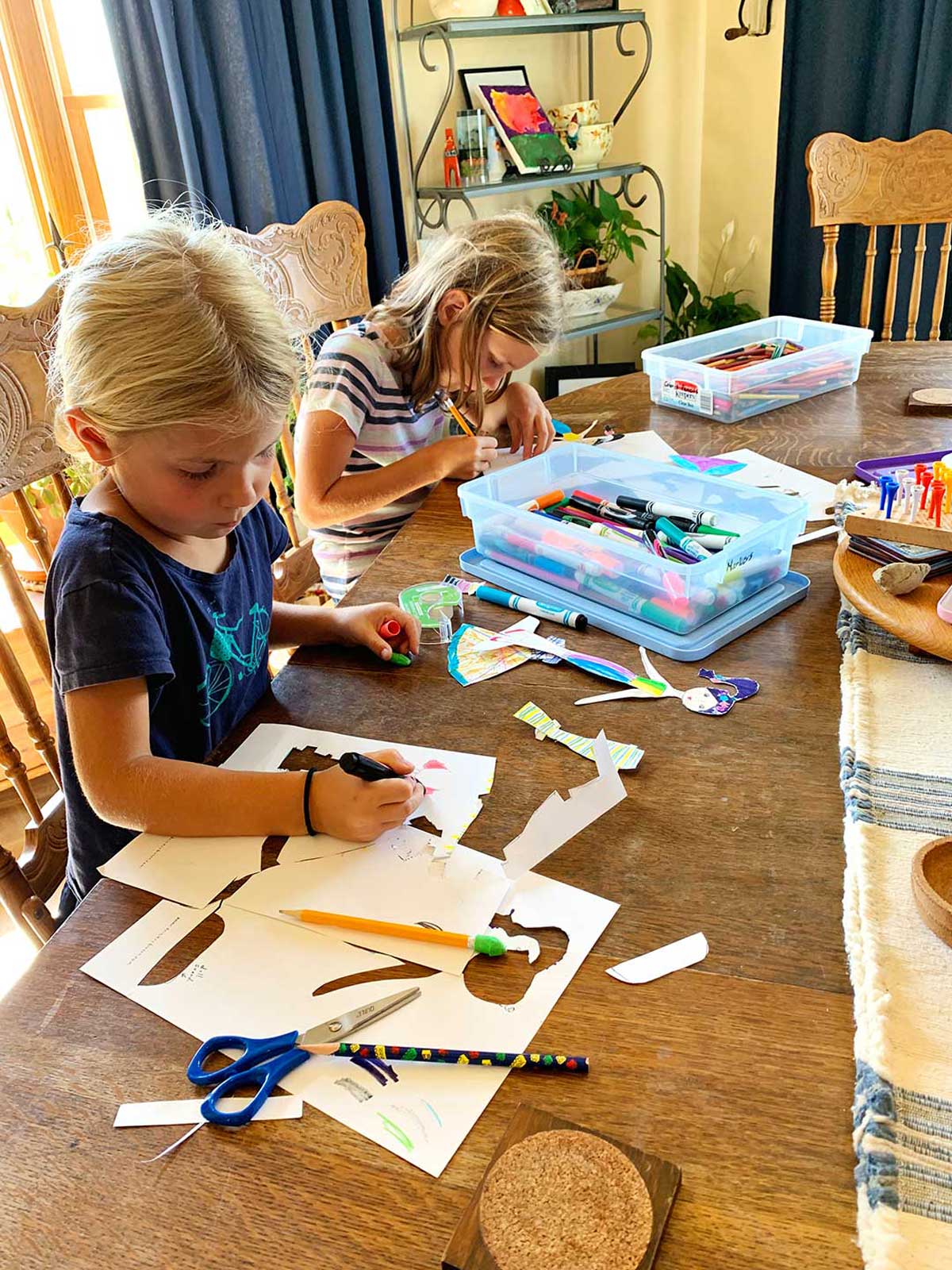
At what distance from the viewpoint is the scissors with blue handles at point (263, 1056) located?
1.72 ft

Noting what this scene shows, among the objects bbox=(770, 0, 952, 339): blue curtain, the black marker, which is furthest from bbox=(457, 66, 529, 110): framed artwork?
the black marker

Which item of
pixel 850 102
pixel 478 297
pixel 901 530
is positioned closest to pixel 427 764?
pixel 901 530

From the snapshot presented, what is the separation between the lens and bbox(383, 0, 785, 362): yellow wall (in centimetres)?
282

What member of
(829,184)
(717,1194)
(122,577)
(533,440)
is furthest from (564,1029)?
(829,184)

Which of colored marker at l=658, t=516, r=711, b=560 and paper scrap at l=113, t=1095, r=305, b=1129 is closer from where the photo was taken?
paper scrap at l=113, t=1095, r=305, b=1129

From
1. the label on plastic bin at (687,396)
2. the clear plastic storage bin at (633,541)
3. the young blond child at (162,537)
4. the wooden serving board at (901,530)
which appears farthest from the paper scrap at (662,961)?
the label on plastic bin at (687,396)

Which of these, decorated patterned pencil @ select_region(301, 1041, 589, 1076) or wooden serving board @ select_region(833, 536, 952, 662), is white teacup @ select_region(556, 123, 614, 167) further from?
decorated patterned pencil @ select_region(301, 1041, 589, 1076)

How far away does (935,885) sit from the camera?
0.62m

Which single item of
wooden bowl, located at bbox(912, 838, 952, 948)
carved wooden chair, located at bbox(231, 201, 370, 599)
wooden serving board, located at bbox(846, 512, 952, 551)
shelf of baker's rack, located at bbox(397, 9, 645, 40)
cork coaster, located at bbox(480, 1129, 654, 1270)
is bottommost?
wooden bowl, located at bbox(912, 838, 952, 948)

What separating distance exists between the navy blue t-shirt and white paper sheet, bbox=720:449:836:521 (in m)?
0.63

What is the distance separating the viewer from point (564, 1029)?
1.81ft

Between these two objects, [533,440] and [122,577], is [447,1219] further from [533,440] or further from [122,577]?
[533,440]

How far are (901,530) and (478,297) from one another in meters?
0.67

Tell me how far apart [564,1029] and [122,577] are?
0.54m
